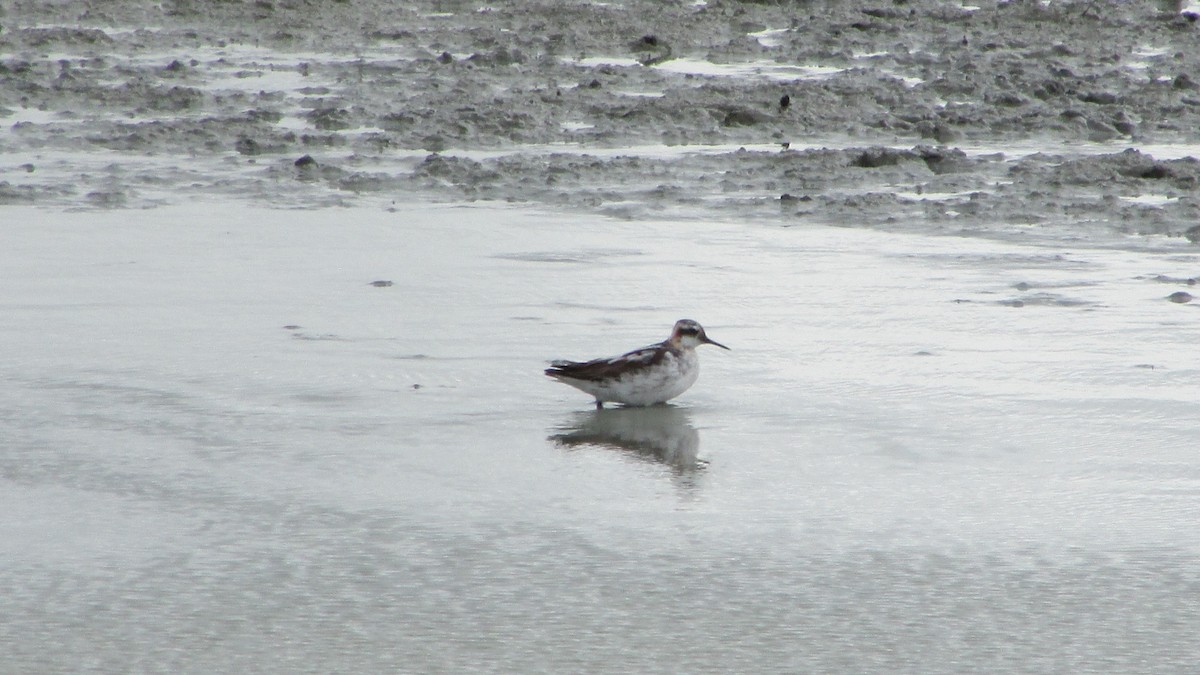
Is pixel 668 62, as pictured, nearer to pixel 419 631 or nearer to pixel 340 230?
pixel 340 230

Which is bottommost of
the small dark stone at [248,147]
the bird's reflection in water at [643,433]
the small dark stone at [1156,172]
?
the bird's reflection in water at [643,433]

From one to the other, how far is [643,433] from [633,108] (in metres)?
8.18

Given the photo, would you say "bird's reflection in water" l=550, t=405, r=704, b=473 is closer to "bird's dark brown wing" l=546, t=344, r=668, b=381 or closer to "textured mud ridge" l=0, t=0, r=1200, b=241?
"bird's dark brown wing" l=546, t=344, r=668, b=381

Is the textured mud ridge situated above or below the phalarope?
above

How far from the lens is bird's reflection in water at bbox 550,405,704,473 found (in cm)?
668

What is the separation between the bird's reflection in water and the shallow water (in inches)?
1.0

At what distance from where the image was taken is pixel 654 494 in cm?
606

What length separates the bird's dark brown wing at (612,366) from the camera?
7.20 meters

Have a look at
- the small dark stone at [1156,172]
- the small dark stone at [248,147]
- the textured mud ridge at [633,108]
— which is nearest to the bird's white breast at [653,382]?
the textured mud ridge at [633,108]

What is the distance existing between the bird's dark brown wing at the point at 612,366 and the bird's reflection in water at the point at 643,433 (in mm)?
167

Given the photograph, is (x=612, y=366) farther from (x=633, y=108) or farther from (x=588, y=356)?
(x=633, y=108)

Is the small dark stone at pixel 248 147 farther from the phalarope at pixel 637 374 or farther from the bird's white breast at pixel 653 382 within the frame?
the bird's white breast at pixel 653 382

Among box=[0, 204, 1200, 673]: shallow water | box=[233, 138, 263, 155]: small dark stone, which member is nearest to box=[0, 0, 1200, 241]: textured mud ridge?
box=[233, 138, 263, 155]: small dark stone

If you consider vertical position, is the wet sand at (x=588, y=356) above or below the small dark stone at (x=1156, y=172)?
below
